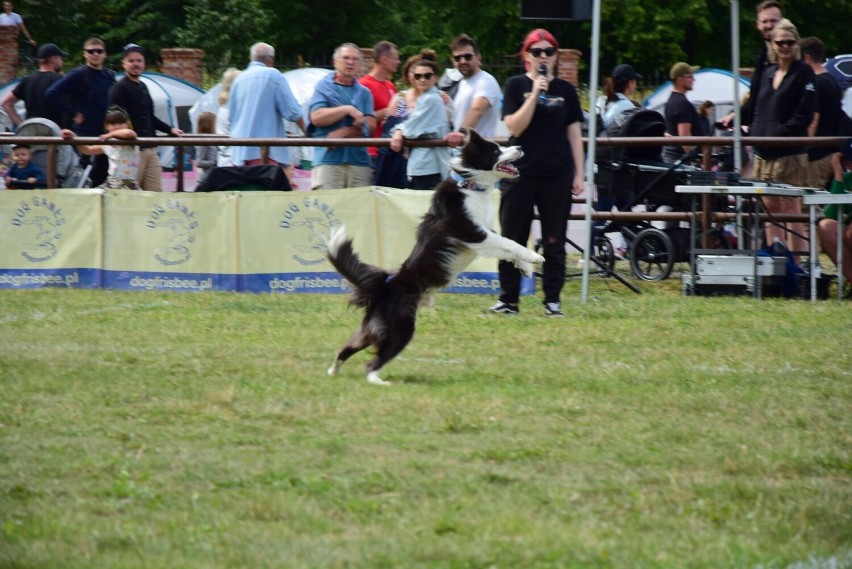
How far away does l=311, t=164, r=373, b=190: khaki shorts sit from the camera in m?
12.0

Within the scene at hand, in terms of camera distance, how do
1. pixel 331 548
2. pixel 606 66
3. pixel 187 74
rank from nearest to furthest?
pixel 331 548 < pixel 187 74 < pixel 606 66

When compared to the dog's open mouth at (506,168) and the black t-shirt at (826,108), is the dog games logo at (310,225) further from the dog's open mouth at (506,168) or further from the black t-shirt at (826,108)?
the black t-shirt at (826,108)

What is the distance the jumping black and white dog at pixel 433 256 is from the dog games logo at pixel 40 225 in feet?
16.0

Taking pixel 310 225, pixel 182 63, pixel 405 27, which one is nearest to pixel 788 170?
pixel 310 225

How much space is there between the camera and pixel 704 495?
490 cm

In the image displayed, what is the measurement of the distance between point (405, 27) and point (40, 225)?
32.7 meters

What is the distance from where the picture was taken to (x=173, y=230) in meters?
11.6

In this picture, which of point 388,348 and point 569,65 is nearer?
point 388,348

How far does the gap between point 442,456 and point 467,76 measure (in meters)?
6.57

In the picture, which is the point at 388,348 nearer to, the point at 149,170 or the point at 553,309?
the point at 553,309

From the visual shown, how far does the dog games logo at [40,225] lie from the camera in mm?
11844

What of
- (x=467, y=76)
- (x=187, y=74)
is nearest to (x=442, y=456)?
(x=467, y=76)

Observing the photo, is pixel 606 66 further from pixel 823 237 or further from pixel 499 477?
pixel 499 477

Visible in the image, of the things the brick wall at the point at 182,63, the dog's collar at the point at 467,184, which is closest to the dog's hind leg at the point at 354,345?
the dog's collar at the point at 467,184
